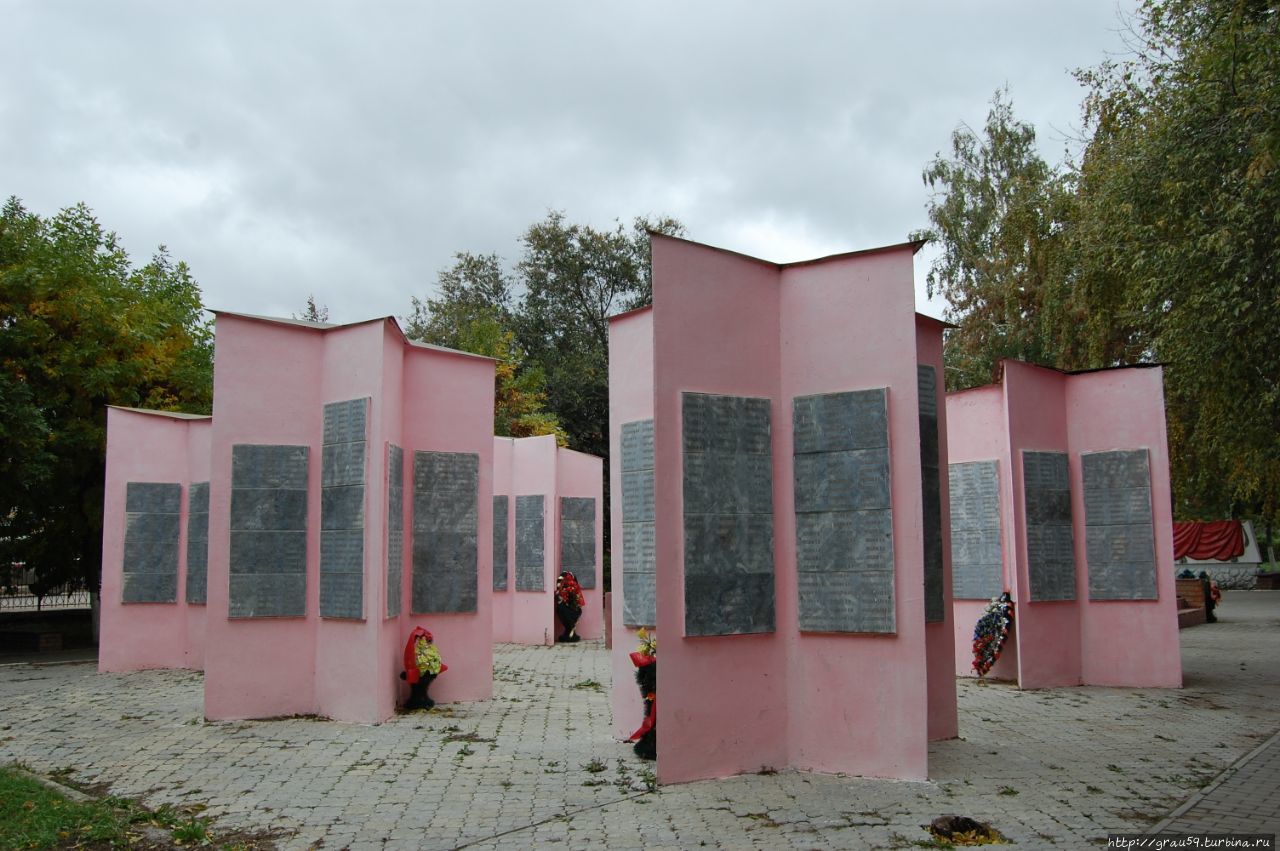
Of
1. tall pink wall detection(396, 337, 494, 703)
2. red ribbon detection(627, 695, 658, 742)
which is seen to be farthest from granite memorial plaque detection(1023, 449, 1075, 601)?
tall pink wall detection(396, 337, 494, 703)

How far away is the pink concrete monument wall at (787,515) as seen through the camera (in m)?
6.55

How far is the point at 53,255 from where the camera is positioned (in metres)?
15.4

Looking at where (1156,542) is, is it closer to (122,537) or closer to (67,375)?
(122,537)

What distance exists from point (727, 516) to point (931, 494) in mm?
2230

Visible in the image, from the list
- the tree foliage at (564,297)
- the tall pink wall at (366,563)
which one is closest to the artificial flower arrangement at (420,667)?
the tall pink wall at (366,563)

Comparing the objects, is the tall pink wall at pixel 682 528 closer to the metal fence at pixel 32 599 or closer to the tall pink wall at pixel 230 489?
the tall pink wall at pixel 230 489

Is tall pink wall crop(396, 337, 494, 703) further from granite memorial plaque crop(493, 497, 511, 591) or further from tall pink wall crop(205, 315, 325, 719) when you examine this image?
granite memorial plaque crop(493, 497, 511, 591)

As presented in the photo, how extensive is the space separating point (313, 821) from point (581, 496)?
11237 millimetres

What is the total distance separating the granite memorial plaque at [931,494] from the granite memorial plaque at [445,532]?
4.59 meters

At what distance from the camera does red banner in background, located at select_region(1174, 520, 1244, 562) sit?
100 feet

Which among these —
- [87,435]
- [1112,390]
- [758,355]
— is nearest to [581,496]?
[87,435]

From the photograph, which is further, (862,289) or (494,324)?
(494,324)

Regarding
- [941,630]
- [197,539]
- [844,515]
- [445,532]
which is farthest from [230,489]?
[941,630]

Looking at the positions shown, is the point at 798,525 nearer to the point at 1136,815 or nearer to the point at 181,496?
the point at 1136,815
